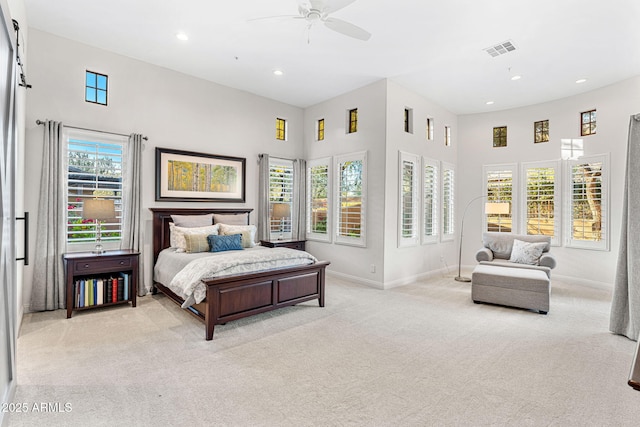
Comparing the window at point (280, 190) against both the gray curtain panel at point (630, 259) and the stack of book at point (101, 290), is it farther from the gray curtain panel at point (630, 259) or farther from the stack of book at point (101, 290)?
the gray curtain panel at point (630, 259)

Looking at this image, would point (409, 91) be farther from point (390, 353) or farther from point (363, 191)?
point (390, 353)

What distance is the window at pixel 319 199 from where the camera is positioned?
22.0 ft

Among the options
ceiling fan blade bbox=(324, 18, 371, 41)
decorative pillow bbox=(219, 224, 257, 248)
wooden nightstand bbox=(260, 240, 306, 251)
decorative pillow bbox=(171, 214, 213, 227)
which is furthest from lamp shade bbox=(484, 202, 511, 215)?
decorative pillow bbox=(171, 214, 213, 227)

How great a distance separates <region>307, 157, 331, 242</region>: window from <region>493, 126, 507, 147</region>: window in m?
4.06

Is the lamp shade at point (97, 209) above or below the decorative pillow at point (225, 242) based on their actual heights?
→ above

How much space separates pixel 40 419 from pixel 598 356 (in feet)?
15.5

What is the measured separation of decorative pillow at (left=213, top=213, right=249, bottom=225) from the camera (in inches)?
221

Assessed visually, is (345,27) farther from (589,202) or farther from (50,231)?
(589,202)

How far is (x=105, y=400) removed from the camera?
7.65 feet

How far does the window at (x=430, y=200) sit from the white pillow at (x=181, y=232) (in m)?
4.19

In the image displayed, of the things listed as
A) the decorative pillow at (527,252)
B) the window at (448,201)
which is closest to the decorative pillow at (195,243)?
the window at (448,201)

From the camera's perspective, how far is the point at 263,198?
649cm

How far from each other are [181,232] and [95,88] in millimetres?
2497

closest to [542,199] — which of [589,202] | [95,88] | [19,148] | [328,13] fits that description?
[589,202]
